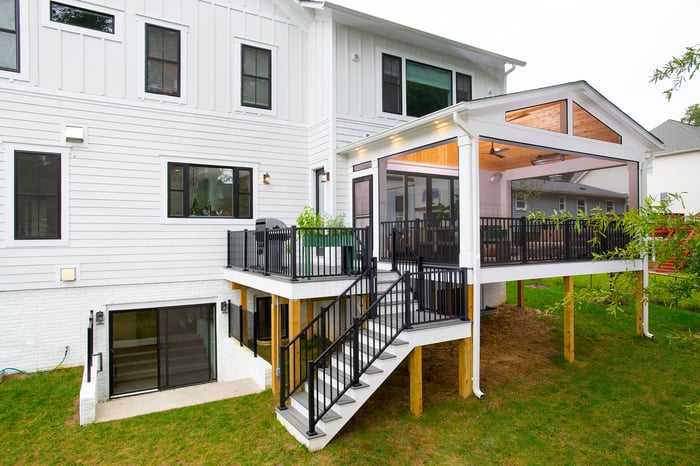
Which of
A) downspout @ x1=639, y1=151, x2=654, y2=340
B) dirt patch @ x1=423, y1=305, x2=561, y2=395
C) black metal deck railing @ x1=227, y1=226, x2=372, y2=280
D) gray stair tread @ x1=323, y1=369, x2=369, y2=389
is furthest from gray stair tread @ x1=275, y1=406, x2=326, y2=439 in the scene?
downspout @ x1=639, y1=151, x2=654, y2=340

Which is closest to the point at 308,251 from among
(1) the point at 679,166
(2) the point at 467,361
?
(2) the point at 467,361

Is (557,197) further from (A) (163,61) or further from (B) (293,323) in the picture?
(A) (163,61)

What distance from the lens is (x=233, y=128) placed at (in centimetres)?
944

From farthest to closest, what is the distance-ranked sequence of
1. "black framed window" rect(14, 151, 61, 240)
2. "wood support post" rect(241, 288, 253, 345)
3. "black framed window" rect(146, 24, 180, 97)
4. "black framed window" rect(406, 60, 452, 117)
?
"black framed window" rect(406, 60, 452, 117) < "wood support post" rect(241, 288, 253, 345) < "black framed window" rect(146, 24, 180, 97) < "black framed window" rect(14, 151, 61, 240)

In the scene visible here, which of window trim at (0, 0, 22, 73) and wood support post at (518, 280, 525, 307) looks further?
wood support post at (518, 280, 525, 307)

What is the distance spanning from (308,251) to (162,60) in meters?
5.57

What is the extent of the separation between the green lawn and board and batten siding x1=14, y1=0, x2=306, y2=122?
5.64 metres

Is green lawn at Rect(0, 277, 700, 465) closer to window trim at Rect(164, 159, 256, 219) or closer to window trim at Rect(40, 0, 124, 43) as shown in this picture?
window trim at Rect(164, 159, 256, 219)

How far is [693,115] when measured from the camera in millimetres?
34719

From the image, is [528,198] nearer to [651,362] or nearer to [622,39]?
[622,39]

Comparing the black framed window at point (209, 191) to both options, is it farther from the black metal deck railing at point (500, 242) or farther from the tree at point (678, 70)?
the tree at point (678, 70)

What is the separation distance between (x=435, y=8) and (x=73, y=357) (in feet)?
107

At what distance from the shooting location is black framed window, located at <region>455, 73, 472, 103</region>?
456 inches

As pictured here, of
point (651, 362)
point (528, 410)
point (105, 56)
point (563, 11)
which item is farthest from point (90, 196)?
point (563, 11)
